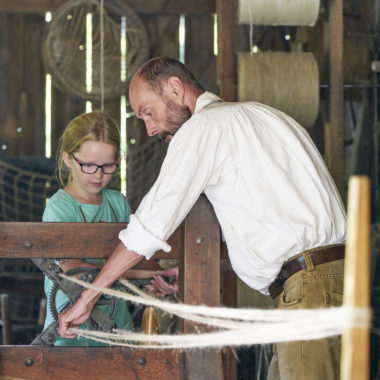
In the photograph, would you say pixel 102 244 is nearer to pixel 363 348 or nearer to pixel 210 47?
pixel 363 348

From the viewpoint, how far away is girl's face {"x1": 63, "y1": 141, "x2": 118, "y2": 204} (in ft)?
9.34

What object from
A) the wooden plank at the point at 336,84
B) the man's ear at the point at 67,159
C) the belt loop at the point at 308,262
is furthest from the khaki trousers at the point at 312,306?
the wooden plank at the point at 336,84

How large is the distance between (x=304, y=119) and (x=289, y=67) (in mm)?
241

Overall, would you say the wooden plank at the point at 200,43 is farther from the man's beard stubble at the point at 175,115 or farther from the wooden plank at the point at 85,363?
the wooden plank at the point at 85,363

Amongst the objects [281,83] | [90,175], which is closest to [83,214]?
[90,175]

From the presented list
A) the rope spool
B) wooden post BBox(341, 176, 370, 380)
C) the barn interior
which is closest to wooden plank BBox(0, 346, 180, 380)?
wooden post BBox(341, 176, 370, 380)

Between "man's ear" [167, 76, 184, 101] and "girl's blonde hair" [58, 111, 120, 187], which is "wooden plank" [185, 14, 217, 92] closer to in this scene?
"girl's blonde hair" [58, 111, 120, 187]

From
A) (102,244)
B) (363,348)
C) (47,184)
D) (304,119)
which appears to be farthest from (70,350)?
(47,184)

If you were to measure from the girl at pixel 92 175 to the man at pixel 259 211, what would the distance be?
536 mm

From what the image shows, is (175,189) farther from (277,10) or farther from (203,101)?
(277,10)

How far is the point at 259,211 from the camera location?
224 centimetres

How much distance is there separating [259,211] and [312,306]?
321 millimetres

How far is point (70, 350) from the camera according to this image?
2.39 m

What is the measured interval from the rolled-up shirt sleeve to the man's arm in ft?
0.12
